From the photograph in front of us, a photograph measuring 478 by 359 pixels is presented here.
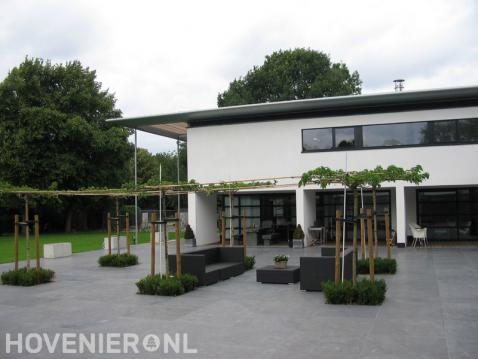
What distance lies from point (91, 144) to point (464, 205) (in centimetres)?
2536

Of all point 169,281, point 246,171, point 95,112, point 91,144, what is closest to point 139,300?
point 169,281

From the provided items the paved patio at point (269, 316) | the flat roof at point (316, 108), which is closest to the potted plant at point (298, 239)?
the flat roof at point (316, 108)

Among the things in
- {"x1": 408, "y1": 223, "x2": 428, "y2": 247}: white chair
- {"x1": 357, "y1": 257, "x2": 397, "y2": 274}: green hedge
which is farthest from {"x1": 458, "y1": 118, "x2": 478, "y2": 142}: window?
{"x1": 357, "y1": 257, "x2": 397, "y2": 274}: green hedge

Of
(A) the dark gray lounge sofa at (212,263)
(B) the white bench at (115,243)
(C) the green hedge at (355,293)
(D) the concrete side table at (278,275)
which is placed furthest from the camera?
(B) the white bench at (115,243)

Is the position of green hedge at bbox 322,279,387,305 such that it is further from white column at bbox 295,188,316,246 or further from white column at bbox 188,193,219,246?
white column at bbox 188,193,219,246

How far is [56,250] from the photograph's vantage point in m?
20.8

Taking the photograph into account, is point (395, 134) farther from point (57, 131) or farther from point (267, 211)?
point (57, 131)

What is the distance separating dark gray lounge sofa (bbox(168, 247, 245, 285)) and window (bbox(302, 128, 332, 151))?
9.37 meters

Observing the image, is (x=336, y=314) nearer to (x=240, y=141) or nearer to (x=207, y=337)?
(x=207, y=337)

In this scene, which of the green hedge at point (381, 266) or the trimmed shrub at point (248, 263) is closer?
the green hedge at point (381, 266)

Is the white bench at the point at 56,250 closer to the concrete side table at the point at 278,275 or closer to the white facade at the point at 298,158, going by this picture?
the white facade at the point at 298,158

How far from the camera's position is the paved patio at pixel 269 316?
Result: 7.00 m

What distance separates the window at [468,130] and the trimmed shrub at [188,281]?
13960 mm

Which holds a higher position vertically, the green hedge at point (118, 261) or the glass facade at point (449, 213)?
the glass facade at point (449, 213)
